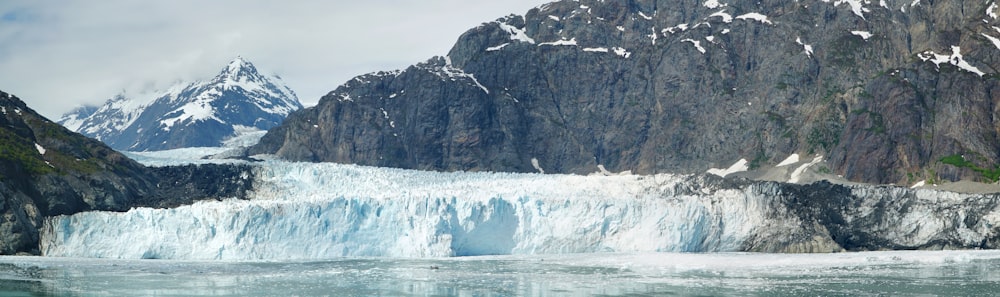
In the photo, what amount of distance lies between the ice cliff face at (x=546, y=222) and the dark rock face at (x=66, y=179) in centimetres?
302

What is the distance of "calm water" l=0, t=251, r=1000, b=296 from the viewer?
66.6m

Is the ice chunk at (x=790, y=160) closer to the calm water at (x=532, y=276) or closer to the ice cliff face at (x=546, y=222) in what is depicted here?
the ice cliff face at (x=546, y=222)

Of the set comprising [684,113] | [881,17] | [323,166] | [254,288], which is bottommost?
[254,288]

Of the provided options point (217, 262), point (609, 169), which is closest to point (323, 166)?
point (217, 262)

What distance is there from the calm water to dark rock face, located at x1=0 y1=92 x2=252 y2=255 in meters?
7.58

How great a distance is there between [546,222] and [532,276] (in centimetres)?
1900

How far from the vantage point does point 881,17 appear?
183500 mm

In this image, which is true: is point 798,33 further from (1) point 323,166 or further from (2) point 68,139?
(2) point 68,139

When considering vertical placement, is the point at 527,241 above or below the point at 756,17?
below

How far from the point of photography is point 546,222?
94812mm

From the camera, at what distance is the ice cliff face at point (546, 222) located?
292ft

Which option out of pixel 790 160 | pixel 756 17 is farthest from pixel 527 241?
pixel 756 17

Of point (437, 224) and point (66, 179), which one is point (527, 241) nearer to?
point (437, 224)

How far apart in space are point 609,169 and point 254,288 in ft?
446
